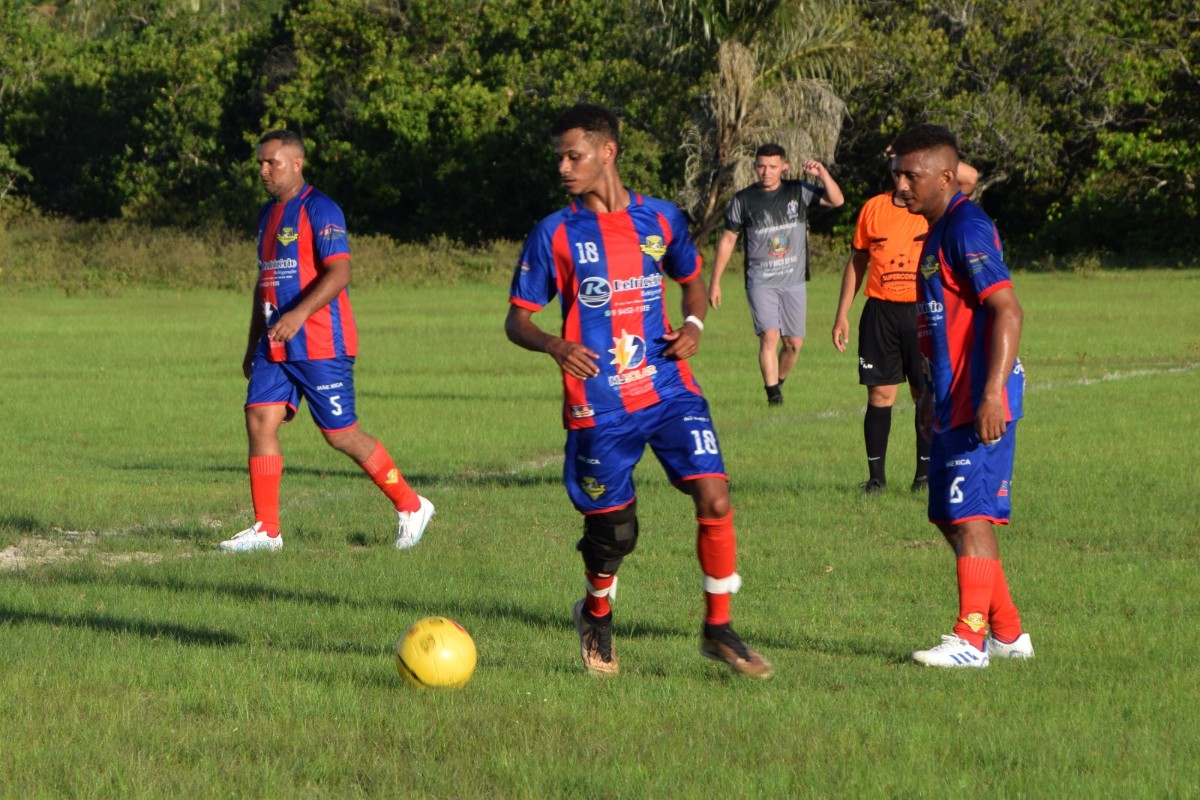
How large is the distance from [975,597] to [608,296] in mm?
1767

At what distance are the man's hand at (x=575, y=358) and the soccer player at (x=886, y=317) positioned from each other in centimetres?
502

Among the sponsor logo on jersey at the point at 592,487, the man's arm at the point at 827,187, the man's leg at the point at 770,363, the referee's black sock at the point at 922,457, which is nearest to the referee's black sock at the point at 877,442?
the referee's black sock at the point at 922,457

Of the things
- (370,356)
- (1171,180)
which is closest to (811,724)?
(370,356)

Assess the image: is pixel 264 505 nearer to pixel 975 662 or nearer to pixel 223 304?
A: pixel 975 662

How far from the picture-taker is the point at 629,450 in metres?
6.02

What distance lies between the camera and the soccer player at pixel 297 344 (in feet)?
29.7

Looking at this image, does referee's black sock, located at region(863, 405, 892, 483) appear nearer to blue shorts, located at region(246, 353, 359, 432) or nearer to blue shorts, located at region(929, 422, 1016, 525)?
blue shorts, located at region(246, 353, 359, 432)

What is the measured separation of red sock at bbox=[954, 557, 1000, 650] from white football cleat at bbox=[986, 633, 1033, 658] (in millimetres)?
123

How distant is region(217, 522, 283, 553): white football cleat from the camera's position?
8938 millimetres

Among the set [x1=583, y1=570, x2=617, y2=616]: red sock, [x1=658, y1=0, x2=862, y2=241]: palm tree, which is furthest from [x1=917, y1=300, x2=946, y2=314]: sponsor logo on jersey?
[x1=658, y1=0, x2=862, y2=241]: palm tree

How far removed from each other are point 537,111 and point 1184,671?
42.4 m

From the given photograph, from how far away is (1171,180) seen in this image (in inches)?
1594

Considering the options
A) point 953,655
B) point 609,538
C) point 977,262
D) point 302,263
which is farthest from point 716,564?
point 302,263

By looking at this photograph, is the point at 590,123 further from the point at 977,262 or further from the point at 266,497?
the point at 266,497
